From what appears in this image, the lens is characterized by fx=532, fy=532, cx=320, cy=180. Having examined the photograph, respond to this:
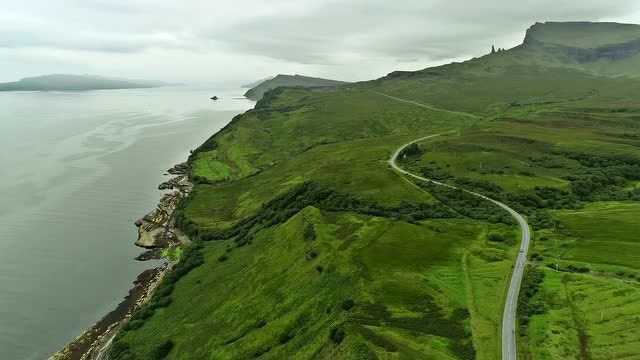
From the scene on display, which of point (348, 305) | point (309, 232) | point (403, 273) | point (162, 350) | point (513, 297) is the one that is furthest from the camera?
point (309, 232)

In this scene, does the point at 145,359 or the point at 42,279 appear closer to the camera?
the point at 145,359

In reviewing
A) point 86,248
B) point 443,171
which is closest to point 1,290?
point 86,248

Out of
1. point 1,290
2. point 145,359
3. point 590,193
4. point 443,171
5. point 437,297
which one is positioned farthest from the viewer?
point 443,171

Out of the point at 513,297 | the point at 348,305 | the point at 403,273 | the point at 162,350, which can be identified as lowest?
the point at 162,350

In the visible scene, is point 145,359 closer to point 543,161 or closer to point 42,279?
point 42,279

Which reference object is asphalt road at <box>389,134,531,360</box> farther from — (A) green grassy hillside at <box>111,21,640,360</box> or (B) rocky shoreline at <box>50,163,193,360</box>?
(B) rocky shoreline at <box>50,163,193,360</box>

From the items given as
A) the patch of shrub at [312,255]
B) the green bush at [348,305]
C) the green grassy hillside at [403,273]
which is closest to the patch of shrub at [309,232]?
the green grassy hillside at [403,273]

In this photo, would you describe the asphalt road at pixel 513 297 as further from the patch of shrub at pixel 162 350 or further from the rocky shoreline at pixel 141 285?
the rocky shoreline at pixel 141 285

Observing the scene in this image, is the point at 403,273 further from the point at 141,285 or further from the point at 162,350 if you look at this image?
the point at 141,285

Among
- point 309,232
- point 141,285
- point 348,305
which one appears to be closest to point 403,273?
point 348,305
